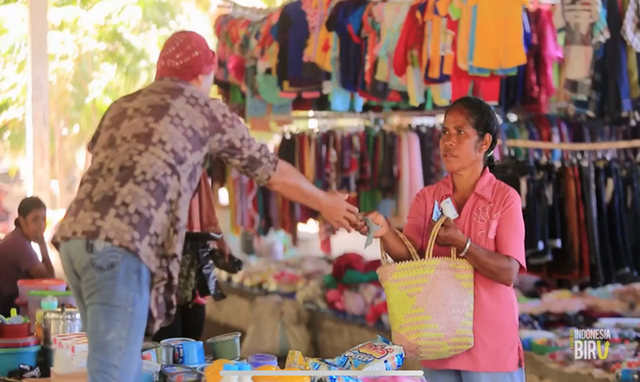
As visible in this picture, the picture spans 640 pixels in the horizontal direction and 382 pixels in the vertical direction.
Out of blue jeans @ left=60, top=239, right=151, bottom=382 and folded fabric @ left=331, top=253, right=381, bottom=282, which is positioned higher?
blue jeans @ left=60, top=239, right=151, bottom=382

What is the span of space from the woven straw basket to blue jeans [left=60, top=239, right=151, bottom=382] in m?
0.73

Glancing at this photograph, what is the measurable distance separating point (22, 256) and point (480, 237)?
3.15 meters

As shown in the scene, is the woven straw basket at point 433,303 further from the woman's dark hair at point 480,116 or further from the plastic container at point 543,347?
the plastic container at point 543,347

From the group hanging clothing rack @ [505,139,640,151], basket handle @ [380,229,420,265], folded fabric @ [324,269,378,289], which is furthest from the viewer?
folded fabric @ [324,269,378,289]

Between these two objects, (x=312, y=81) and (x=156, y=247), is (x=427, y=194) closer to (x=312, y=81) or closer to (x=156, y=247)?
(x=156, y=247)

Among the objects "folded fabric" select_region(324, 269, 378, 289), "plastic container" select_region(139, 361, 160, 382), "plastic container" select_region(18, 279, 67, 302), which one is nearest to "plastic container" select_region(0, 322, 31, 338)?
"plastic container" select_region(18, 279, 67, 302)

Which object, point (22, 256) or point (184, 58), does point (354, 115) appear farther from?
point (184, 58)

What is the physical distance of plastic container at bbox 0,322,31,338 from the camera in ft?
10.8

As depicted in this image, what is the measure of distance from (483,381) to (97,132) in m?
1.38

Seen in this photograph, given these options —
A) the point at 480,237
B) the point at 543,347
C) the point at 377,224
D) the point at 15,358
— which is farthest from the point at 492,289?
the point at 15,358

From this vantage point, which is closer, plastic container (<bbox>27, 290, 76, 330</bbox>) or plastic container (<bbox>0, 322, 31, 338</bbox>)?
plastic container (<bbox>0, 322, 31, 338</bbox>)

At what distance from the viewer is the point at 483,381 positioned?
2307 mm

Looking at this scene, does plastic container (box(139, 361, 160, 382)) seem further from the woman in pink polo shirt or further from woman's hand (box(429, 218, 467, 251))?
woman's hand (box(429, 218, 467, 251))

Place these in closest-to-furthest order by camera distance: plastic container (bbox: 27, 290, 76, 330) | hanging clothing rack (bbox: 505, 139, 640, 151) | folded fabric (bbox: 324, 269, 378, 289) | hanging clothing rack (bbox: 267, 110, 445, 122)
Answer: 1. plastic container (bbox: 27, 290, 76, 330)
2. hanging clothing rack (bbox: 505, 139, 640, 151)
3. folded fabric (bbox: 324, 269, 378, 289)
4. hanging clothing rack (bbox: 267, 110, 445, 122)
